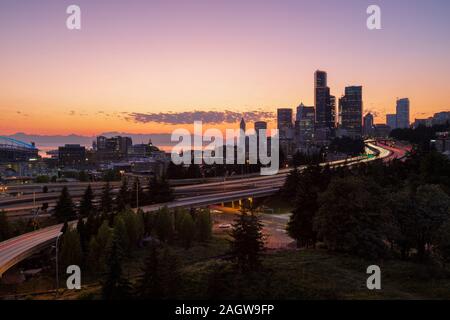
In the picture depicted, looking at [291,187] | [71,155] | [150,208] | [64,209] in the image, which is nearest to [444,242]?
[150,208]

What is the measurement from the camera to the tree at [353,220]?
69.2 ft

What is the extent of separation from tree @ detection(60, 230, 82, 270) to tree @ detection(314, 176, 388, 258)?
1613 cm

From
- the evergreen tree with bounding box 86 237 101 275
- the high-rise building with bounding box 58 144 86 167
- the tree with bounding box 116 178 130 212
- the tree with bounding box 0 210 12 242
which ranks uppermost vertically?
the high-rise building with bounding box 58 144 86 167

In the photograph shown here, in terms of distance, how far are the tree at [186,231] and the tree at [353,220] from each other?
14237mm

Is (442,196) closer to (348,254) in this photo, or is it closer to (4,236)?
(348,254)

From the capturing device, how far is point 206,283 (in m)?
15.7

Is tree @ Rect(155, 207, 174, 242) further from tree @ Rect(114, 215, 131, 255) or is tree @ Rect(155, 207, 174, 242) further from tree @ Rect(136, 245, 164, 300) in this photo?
tree @ Rect(136, 245, 164, 300)

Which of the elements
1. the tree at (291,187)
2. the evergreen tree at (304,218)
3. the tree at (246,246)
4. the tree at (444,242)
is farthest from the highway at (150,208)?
the tree at (444,242)

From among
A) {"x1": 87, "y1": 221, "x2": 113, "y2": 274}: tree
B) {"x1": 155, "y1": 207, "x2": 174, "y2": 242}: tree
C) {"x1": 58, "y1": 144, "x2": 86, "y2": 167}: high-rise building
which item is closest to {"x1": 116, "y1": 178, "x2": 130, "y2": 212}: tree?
{"x1": 155, "y1": 207, "x2": 174, "y2": 242}: tree

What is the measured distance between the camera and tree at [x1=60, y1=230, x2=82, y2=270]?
25.0 metres

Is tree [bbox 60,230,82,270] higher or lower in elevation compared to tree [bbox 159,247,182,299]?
lower

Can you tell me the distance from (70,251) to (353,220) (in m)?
18.5

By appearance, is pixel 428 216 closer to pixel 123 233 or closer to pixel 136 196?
pixel 123 233

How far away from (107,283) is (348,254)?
14090 millimetres
